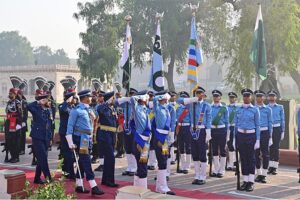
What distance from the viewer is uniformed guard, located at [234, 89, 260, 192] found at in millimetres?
8336

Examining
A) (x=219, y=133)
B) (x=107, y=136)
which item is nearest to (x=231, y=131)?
(x=219, y=133)

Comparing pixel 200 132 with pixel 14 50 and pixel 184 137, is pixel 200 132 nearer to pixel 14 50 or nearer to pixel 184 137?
pixel 184 137

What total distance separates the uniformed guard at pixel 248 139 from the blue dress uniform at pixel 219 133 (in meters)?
1.38

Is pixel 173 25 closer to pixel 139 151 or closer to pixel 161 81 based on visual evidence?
pixel 161 81

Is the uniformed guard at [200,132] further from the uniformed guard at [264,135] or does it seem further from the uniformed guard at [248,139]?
the uniformed guard at [264,135]

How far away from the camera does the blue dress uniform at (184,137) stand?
33.8ft

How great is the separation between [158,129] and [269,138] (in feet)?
10.0

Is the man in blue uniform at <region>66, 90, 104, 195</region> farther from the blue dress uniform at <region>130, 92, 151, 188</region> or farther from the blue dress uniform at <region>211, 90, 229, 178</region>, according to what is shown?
the blue dress uniform at <region>211, 90, 229, 178</region>

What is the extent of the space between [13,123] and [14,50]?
11787 cm

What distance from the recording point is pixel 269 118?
31.1ft

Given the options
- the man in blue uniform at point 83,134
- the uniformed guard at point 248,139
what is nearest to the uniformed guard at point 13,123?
the man in blue uniform at point 83,134

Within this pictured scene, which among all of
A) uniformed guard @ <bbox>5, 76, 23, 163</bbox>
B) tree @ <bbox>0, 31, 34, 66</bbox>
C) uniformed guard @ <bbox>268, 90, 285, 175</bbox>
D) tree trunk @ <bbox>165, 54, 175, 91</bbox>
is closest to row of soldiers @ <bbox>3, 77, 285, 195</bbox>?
uniformed guard @ <bbox>268, 90, 285, 175</bbox>

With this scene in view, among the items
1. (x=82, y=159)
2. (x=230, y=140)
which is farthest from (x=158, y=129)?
(x=230, y=140)

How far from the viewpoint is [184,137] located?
409 inches
